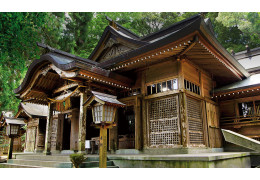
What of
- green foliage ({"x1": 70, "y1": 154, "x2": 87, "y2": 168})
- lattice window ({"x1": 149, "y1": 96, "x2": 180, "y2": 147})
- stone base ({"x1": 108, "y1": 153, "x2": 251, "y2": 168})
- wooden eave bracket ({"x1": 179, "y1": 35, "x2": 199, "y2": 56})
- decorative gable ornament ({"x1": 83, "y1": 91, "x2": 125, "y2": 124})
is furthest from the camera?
lattice window ({"x1": 149, "y1": 96, "x2": 180, "y2": 147})

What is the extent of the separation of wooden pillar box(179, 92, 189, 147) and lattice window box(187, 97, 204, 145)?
1.35ft

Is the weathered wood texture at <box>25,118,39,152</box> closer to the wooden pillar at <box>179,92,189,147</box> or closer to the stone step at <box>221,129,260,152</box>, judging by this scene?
the wooden pillar at <box>179,92,189,147</box>

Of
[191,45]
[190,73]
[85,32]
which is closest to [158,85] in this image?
[190,73]

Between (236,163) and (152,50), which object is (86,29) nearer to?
(152,50)

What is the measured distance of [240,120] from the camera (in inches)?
418

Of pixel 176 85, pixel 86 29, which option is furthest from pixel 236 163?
pixel 86 29

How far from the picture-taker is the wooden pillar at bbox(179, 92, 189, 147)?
7.57 meters

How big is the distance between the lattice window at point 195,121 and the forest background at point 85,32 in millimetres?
6772

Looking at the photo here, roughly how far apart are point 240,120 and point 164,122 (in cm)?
487

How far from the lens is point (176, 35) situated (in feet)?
22.2

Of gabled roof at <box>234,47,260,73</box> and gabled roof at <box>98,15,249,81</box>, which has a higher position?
gabled roof at <box>234,47,260,73</box>

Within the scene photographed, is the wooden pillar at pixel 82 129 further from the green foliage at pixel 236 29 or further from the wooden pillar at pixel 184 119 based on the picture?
the green foliage at pixel 236 29

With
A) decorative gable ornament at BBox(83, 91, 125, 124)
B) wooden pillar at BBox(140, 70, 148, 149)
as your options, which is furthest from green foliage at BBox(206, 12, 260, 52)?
decorative gable ornament at BBox(83, 91, 125, 124)

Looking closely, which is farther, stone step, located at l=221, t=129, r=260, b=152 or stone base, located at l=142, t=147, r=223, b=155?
stone base, located at l=142, t=147, r=223, b=155
